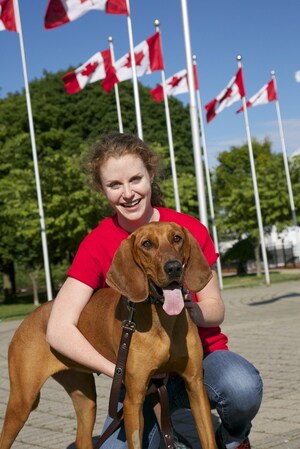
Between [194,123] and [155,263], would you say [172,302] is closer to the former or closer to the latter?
[155,263]

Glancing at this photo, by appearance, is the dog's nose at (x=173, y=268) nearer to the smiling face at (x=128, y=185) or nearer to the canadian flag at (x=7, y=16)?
the smiling face at (x=128, y=185)

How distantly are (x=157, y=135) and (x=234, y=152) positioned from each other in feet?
86.6

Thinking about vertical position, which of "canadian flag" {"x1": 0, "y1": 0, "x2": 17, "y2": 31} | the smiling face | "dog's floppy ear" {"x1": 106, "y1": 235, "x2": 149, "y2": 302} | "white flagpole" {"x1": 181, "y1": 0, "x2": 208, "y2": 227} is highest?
"canadian flag" {"x1": 0, "y1": 0, "x2": 17, "y2": 31}

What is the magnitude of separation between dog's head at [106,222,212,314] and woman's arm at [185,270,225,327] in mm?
487

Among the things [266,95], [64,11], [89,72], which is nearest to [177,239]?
[64,11]

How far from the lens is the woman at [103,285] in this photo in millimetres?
4672

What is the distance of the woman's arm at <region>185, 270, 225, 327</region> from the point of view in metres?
4.62

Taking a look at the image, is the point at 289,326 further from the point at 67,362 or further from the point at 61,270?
the point at 61,270

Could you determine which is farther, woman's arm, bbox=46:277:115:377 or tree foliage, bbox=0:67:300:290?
tree foliage, bbox=0:67:300:290

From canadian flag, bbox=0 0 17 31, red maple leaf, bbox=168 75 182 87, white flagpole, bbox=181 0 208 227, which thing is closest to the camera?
white flagpole, bbox=181 0 208 227

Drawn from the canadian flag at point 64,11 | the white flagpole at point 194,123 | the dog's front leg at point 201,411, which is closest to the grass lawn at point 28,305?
the white flagpole at point 194,123

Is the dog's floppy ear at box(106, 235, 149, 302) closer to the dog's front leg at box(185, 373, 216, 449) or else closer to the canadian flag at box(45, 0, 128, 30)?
the dog's front leg at box(185, 373, 216, 449)

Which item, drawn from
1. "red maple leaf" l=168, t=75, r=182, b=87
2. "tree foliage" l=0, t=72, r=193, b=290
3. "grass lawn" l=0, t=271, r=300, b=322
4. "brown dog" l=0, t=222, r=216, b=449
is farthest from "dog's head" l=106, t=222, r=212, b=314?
"tree foliage" l=0, t=72, r=193, b=290

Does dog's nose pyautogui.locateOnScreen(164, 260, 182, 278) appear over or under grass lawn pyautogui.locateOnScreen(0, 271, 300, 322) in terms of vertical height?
over
